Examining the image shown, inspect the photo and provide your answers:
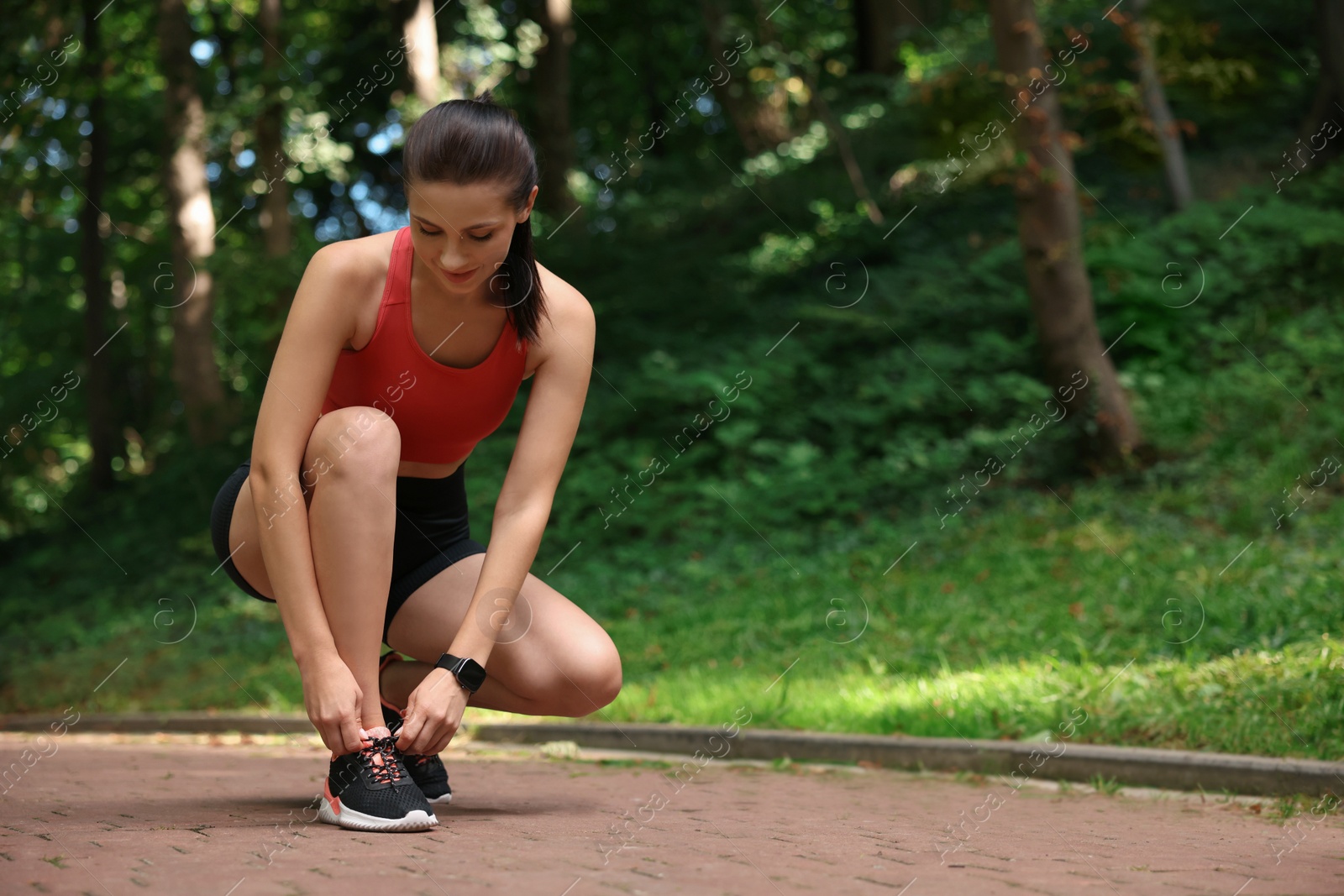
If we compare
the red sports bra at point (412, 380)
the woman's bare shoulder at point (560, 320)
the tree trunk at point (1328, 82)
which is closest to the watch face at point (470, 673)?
the red sports bra at point (412, 380)

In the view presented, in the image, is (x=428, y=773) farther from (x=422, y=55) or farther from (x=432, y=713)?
(x=422, y=55)

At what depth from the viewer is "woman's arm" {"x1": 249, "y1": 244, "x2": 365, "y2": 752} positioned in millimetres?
2887

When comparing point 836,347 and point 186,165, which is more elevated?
point 836,347

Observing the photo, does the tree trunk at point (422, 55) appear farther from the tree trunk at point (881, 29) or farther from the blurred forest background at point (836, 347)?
the tree trunk at point (881, 29)

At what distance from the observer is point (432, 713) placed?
2.85 m

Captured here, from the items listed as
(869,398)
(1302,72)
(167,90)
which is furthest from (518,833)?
(1302,72)

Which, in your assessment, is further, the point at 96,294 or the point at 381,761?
the point at 96,294

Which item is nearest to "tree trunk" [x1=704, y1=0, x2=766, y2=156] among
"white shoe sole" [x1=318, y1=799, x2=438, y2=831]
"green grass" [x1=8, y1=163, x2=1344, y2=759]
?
"green grass" [x1=8, y1=163, x2=1344, y2=759]

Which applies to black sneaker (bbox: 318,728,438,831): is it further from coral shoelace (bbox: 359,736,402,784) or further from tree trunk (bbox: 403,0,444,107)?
tree trunk (bbox: 403,0,444,107)

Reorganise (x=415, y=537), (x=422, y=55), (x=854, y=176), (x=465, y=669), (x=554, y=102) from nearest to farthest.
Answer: (x=465, y=669)
(x=415, y=537)
(x=422, y=55)
(x=854, y=176)
(x=554, y=102)

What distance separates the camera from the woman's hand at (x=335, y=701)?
284 cm

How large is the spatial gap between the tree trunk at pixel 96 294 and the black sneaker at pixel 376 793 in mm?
15836

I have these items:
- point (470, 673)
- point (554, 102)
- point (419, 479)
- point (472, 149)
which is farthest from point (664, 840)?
point (554, 102)

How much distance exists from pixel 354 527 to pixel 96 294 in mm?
17232
